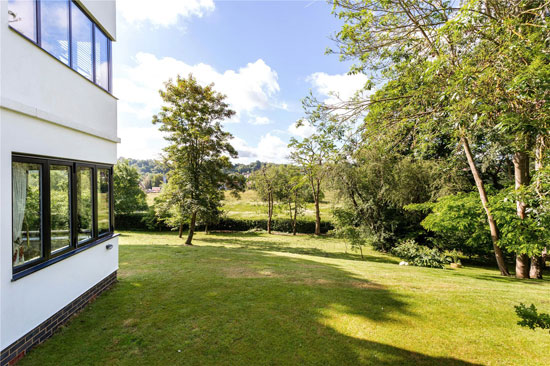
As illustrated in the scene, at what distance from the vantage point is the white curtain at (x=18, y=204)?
A: 3.23m

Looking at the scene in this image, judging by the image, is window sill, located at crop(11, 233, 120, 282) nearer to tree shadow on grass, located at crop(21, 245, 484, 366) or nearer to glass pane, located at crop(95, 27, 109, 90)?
tree shadow on grass, located at crop(21, 245, 484, 366)

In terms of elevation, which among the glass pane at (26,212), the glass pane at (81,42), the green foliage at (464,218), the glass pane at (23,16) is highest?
the glass pane at (81,42)

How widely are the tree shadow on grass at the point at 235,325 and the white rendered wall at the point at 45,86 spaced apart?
11.8ft

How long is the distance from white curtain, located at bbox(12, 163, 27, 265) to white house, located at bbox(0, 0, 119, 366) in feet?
0.05

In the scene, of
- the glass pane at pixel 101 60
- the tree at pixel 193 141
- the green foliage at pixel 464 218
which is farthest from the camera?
the tree at pixel 193 141

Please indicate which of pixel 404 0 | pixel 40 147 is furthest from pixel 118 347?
pixel 404 0

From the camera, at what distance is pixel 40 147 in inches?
144

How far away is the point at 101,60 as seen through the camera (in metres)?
5.67

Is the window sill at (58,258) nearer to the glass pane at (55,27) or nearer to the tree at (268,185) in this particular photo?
the glass pane at (55,27)

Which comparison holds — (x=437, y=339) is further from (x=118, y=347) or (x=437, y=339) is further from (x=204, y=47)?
(x=204, y=47)

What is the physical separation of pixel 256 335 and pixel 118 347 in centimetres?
204

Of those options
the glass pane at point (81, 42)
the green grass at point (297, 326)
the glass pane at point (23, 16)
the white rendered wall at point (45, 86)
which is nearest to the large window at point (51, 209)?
the white rendered wall at point (45, 86)

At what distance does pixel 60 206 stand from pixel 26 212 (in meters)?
0.72

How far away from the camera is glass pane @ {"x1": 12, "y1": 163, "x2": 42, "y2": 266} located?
3.26 metres
